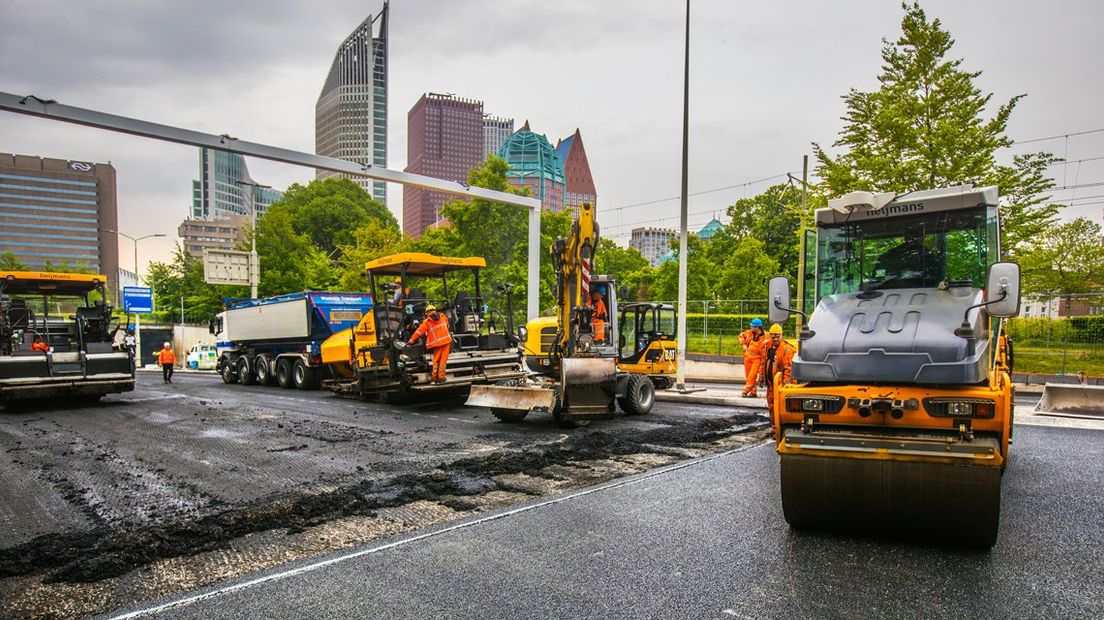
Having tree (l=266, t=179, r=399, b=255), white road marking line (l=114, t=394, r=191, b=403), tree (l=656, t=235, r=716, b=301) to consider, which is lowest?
white road marking line (l=114, t=394, r=191, b=403)

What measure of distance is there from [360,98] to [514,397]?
14430 centimetres

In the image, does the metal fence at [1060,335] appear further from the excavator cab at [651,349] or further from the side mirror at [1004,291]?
the side mirror at [1004,291]

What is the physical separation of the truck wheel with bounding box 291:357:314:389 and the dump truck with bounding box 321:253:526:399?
3.25 m

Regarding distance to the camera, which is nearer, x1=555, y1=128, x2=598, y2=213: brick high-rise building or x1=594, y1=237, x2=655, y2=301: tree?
x1=594, y1=237, x2=655, y2=301: tree

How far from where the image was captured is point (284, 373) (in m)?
18.9

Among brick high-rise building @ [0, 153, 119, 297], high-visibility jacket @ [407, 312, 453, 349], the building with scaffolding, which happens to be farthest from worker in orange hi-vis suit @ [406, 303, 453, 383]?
brick high-rise building @ [0, 153, 119, 297]

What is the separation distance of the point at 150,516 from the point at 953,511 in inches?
231

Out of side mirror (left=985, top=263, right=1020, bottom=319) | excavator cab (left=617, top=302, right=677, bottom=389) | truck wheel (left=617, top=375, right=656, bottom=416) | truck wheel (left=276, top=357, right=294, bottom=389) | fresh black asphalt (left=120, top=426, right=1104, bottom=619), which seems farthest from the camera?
truck wheel (left=276, top=357, right=294, bottom=389)

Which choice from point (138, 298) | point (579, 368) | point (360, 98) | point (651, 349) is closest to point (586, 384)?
point (579, 368)

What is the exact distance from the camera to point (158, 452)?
8.25 m

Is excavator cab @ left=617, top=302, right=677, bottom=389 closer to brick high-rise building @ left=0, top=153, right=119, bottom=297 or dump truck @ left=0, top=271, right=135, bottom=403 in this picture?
dump truck @ left=0, top=271, right=135, bottom=403

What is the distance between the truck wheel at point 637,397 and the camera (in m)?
11.1

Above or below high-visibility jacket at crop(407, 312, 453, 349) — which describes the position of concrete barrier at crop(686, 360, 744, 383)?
below

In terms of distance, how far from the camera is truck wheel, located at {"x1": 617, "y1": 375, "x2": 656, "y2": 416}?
11055mm
